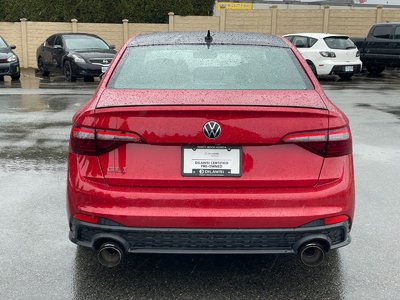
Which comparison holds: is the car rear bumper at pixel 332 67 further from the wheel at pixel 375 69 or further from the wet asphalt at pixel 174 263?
the wet asphalt at pixel 174 263

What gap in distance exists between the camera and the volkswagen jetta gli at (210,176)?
10.3 feet

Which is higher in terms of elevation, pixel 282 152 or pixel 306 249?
pixel 282 152

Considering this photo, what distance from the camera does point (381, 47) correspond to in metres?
20.5

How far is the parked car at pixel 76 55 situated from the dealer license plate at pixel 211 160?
44.9ft

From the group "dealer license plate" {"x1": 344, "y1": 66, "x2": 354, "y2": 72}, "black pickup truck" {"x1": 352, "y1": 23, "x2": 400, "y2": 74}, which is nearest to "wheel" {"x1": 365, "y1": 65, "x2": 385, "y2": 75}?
"black pickup truck" {"x1": 352, "y1": 23, "x2": 400, "y2": 74}

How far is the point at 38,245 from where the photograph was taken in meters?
4.21

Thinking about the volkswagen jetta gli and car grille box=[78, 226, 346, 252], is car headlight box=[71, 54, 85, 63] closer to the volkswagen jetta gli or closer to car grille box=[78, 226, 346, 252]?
the volkswagen jetta gli

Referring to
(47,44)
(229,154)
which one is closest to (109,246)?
(229,154)

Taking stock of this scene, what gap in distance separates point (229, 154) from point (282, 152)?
0.99ft

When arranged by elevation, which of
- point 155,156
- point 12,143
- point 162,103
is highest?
point 162,103

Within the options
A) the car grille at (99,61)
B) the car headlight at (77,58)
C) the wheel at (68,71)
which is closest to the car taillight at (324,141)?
the car grille at (99,61)

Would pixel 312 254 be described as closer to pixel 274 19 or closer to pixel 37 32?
pixel 274 19

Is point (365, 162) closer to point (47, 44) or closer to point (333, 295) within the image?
point (333, 295)

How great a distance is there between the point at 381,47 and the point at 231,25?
8131 millimetres
